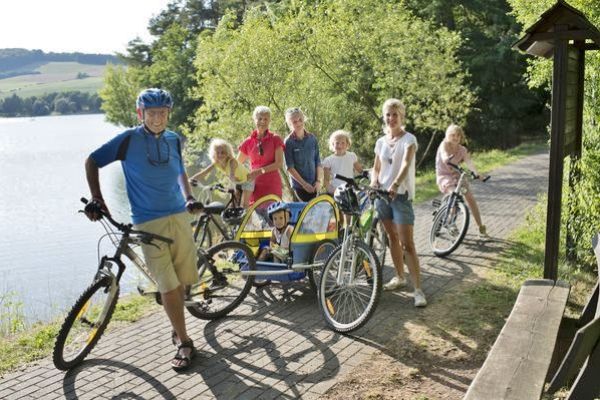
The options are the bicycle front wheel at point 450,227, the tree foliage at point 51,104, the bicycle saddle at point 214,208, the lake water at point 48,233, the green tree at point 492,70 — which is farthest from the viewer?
the tree foliage at point 51,104

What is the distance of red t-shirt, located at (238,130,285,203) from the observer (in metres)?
6.79

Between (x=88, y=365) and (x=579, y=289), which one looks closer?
(x=88, y=365)

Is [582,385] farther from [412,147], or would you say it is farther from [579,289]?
[579,289]

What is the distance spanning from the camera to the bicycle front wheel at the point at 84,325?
14.4 ft

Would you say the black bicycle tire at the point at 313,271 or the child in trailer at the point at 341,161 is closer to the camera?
the black bicycle tire at the point at 313,271

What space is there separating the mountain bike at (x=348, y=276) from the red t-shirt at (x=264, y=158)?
1.61 m

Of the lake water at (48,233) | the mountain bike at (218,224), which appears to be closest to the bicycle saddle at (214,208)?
the mountain bike at (218,224)

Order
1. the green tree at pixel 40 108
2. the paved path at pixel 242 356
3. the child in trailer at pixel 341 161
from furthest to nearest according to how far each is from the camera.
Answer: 1. the green tree at pixel 40 108
2. the child in trailer at pixel 341 161
3. the paved path at pixel 242 356

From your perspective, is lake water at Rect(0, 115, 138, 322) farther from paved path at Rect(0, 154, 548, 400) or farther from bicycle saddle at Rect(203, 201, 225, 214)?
bicycle saddle at Rect(203, 201, 225, 214)

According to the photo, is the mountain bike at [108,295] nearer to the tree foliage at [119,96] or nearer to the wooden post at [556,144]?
the wooden post at [556,144]

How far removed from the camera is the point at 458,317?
213 inches

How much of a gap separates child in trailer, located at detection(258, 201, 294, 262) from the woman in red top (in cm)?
81

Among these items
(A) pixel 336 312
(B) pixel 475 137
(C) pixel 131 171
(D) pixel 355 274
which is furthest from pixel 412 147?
(B) pixel 475 137

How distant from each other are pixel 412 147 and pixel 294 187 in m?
2.15
